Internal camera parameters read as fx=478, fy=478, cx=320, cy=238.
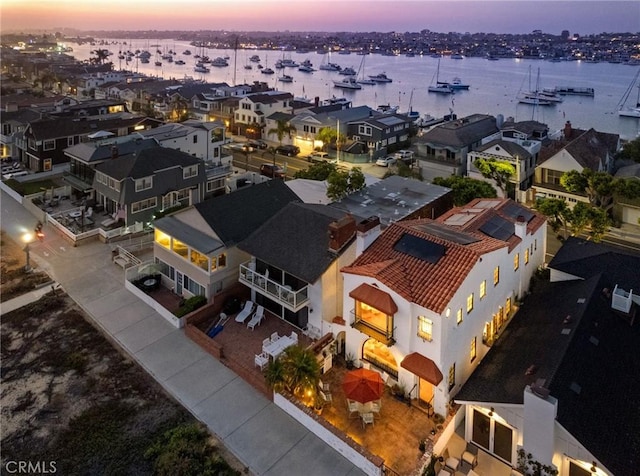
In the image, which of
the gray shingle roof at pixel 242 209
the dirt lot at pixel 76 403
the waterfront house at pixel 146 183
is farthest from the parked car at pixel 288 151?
the dirt lot at pixel 76 403

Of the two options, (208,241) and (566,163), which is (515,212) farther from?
(566,163)

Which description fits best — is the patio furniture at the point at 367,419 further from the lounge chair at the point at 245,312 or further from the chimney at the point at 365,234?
the lounge chair at the point at 245,312

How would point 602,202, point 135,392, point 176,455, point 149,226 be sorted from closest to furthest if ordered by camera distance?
point 176,455 < point 135,392 < point 149,226 < point 602,202

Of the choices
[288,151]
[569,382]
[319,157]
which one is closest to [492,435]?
[569,382]

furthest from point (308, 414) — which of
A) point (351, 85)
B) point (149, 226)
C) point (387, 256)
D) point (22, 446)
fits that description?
point (351, 85)

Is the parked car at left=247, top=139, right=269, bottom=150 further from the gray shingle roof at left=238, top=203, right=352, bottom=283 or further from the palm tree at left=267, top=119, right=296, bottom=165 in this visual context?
the gray shingle roof at left=238, top=203, right=352, bottom=283

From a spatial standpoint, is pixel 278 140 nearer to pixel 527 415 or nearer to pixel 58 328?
pixel 58 328

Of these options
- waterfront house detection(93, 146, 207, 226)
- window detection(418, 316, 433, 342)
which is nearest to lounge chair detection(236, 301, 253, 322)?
window detection(418, 316, 433, 342)
